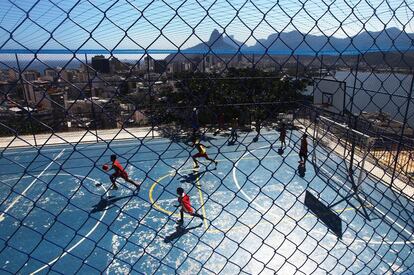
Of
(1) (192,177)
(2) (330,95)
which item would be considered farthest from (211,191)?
(2) (330,95)

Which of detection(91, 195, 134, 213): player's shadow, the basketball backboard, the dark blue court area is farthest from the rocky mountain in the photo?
detection(91, 195, 134, 213): player's shadow

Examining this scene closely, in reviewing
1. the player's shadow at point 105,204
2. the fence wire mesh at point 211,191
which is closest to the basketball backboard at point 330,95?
the fence wire mesh at point 211,191

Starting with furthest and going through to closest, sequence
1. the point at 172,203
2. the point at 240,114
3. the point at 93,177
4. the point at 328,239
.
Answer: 1. the point at 240,114
2. the point at 93,177
3. the point at 172,203
4. the point at 328,239

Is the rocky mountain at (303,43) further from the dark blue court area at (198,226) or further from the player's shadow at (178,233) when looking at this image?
the player's shadow at (178,233)

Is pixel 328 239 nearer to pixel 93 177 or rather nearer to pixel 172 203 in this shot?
pixel 172 203

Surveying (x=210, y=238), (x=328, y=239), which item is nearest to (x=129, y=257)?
(x=210, y=238)

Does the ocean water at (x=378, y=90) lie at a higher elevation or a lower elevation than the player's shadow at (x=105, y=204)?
higher

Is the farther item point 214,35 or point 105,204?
point 105,204

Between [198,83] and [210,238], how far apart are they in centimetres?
623

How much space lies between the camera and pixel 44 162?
11328 mm

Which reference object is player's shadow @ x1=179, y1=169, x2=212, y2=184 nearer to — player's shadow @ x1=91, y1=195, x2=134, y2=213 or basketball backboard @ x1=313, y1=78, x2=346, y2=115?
player's shadow @ x1=91, y1=195, x2=134, y2=213

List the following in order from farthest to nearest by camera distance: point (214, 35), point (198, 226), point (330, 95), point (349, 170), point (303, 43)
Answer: point (349, 170), point (198, 226), point (330, 95), point (214, 35), point (303, 43)

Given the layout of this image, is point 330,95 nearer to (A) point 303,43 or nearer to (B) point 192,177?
(A) point 303,43

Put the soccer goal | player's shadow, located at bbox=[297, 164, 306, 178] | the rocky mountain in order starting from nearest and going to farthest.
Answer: the rocky mountain → the soccer goal → player's shadow, located at bbox=[297, 164, 306, 178]
